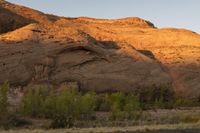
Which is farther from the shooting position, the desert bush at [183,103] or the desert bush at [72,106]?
the desert bush at [183,103]

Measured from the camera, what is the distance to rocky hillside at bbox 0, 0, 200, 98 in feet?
175

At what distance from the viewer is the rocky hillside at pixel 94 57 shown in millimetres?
53228

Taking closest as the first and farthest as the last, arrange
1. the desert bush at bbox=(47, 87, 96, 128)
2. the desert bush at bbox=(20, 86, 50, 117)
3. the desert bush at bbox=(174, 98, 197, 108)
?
the desert bush at bbox=(47, 87, 96, 128) < the desert bush at bbox=(20, 86, 50, 117) < the desert bush at bbox=(174, 98, 197, 108)

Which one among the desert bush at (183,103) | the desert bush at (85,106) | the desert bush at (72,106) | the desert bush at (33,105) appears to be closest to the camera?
the desert bush at (72,106)

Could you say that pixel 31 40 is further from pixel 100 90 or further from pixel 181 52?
pixel 181 52

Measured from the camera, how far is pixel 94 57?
2250 inches

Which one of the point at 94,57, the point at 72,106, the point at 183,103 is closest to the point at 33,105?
the point at 72,106

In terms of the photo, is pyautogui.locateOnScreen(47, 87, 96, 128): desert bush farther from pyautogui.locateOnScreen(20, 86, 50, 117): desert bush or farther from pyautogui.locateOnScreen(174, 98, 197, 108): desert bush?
pyautogui.locateOnScreen(174, 98, 197, 108): desert bush

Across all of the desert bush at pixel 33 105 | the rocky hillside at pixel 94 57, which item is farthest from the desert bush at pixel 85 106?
the rocky hillside at pixel 94 57

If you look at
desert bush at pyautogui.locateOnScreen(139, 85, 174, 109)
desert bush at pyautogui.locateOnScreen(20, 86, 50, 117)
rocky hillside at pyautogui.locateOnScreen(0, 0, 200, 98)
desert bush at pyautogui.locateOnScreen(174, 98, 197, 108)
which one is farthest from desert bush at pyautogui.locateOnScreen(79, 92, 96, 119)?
desert bush at pyautogui.locateOnScreen(174, 98, 197, 108)

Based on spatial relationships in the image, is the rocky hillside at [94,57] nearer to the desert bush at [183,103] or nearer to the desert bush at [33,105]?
the desert bush at [183,103]

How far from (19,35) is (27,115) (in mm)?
18159

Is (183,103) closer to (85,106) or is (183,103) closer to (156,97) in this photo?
(156,97)

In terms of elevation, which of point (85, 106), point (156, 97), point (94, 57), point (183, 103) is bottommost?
point (183, 103)
